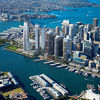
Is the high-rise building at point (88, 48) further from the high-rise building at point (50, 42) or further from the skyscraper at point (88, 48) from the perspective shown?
the high-rise building at point (50, 42)

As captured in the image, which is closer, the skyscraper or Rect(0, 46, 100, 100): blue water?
Rect(0, 46, 100, 100): blue water

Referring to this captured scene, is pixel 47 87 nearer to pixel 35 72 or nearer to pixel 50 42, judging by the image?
pixel 35 72

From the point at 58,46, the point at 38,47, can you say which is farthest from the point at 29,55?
the point at 58,46

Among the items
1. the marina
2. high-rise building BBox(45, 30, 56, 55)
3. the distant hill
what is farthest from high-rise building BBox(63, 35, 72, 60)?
the distant hill

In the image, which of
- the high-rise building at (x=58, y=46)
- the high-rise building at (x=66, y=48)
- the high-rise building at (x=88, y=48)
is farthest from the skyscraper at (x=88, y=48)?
the high-rise building at (x=58, y=46)

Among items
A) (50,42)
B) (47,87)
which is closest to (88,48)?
(50,42)

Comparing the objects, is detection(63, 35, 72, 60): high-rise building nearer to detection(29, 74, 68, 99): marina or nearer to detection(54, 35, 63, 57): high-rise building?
detection(54, 35, 63, 57): high-rise building

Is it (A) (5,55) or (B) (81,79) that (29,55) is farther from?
(B) (81,79)

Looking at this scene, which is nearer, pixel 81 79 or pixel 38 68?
pixel 81 79
